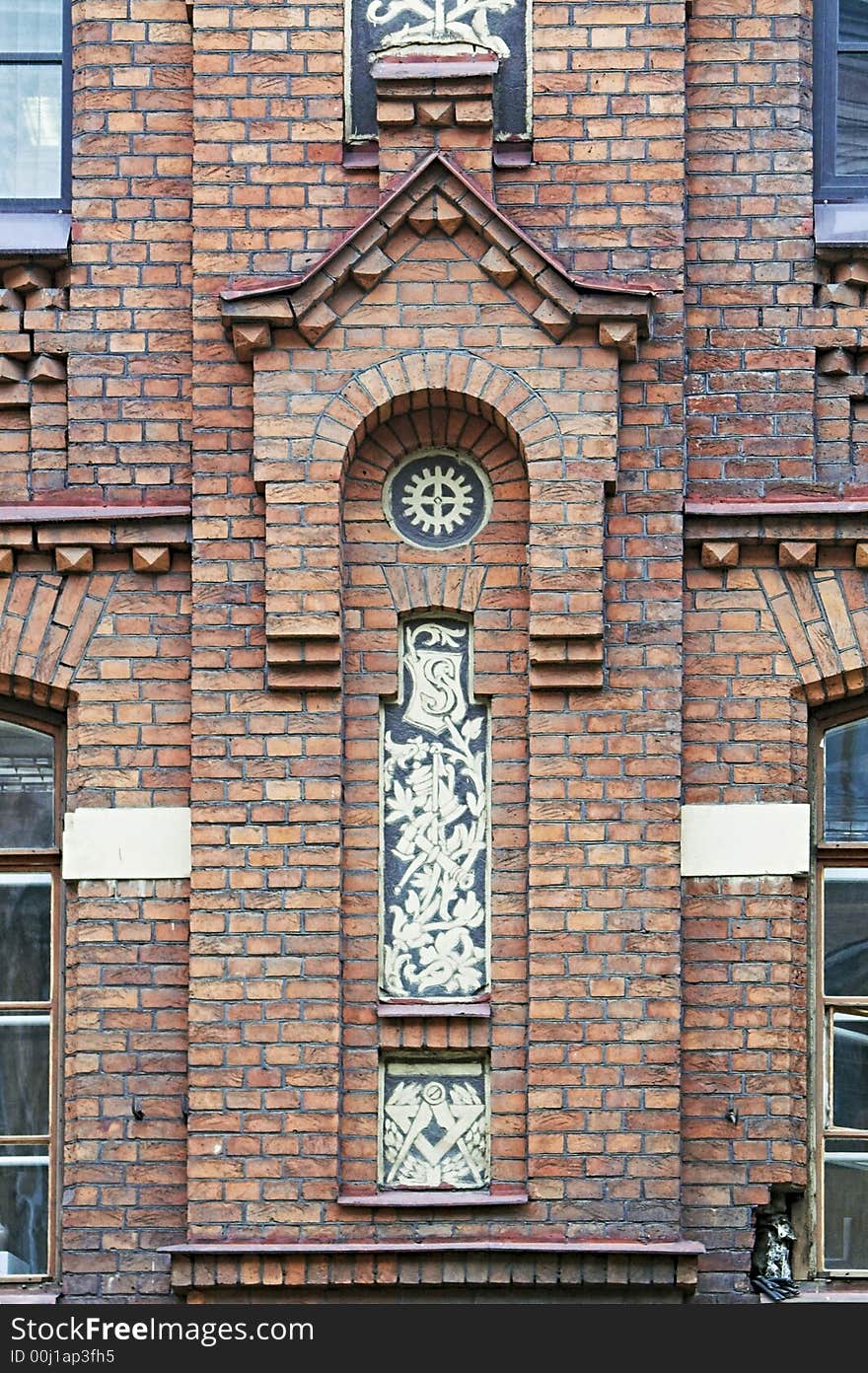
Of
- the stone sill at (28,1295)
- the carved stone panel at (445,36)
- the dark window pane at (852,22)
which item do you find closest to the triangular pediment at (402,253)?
the carved stone panel at (445,36)

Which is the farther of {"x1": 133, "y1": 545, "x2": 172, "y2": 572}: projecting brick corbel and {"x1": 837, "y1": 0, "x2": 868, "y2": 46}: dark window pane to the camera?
{"x1": 837, "y1": 0, "x2": 868, "y2": 46}: dark window pane

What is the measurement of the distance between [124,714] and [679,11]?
118 inches

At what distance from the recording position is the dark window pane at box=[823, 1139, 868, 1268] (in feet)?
29.7

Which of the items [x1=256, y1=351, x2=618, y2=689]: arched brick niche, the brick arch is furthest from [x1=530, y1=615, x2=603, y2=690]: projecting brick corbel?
the brick arch

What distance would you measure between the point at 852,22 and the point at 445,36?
148 cm

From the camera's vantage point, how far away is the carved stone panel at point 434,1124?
28.9ft

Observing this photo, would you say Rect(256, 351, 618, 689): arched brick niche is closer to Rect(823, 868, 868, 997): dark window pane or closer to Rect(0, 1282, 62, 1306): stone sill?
Rect(823, 868, 868, 997): dark window pane

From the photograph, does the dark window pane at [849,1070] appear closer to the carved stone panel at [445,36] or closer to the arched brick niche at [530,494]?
the arched brick niche at [530,494]

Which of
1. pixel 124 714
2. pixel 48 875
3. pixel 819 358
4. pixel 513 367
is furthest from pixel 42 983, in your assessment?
pixel 819 358

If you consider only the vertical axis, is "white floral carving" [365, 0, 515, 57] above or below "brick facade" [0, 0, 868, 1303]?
above

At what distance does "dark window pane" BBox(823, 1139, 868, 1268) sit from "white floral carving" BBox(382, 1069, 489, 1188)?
1.18 metres

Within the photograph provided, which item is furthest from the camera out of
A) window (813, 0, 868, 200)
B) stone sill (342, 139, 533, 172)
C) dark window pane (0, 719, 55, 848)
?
window (813, 0, 868, 200)

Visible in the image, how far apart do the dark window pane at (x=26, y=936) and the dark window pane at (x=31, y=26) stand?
293 cm

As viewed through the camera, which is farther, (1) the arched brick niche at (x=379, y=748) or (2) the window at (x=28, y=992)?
(2) the window at (x=28, y=992)
